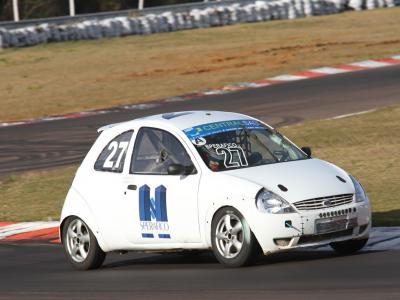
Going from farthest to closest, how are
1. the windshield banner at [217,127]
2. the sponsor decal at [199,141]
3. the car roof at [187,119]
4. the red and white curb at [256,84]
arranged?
the red and white curb at [256,84], the car roof at [187,119], the windshield banner at [217,127], the sponsor decal at [199,141]

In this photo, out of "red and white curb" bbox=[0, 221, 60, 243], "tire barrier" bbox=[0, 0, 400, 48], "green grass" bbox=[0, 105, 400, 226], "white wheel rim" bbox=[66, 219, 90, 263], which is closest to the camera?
"white wheel rim" bbox=[66, 219, 90, 263]

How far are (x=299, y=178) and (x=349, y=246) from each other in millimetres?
894

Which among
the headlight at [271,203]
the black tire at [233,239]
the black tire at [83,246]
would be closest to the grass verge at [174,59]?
the black tire at [83,246]

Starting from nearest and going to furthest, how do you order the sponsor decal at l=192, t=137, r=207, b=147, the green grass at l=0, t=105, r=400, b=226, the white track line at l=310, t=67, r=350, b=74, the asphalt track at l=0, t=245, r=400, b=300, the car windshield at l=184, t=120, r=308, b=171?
1. the asphalt track at l=0, t=245, r=400, b=300
2. the car windshield at l=184, t=120, r=308, b=171
3. the sponsor decal at l=192, t=137, r=207, b=147
4. the green grass at l=0, t=105, r=400, b=226
5. the white track line at l=310, t=67, r=350, b=74

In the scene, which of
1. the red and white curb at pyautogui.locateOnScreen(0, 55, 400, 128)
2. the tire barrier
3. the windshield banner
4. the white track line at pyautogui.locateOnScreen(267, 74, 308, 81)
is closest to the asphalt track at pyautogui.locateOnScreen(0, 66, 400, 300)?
the windshield banner

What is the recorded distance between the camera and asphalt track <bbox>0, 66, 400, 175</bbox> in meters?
21.5

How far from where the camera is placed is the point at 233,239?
391 inches

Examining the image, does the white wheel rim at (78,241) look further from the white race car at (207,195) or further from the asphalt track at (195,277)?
the asphalt track at (195,277)

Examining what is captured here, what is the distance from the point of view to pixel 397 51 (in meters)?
33.2

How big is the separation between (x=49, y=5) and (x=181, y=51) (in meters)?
22.7

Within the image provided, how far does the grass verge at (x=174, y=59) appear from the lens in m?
30.7

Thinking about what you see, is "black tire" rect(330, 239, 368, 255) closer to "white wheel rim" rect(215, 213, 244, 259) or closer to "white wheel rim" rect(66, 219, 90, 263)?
"white wheel rim" rect(215, 213, 244, 259)

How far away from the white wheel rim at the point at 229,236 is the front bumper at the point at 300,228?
0.60 ft

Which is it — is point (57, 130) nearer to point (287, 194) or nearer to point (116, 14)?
point (287, 194)
